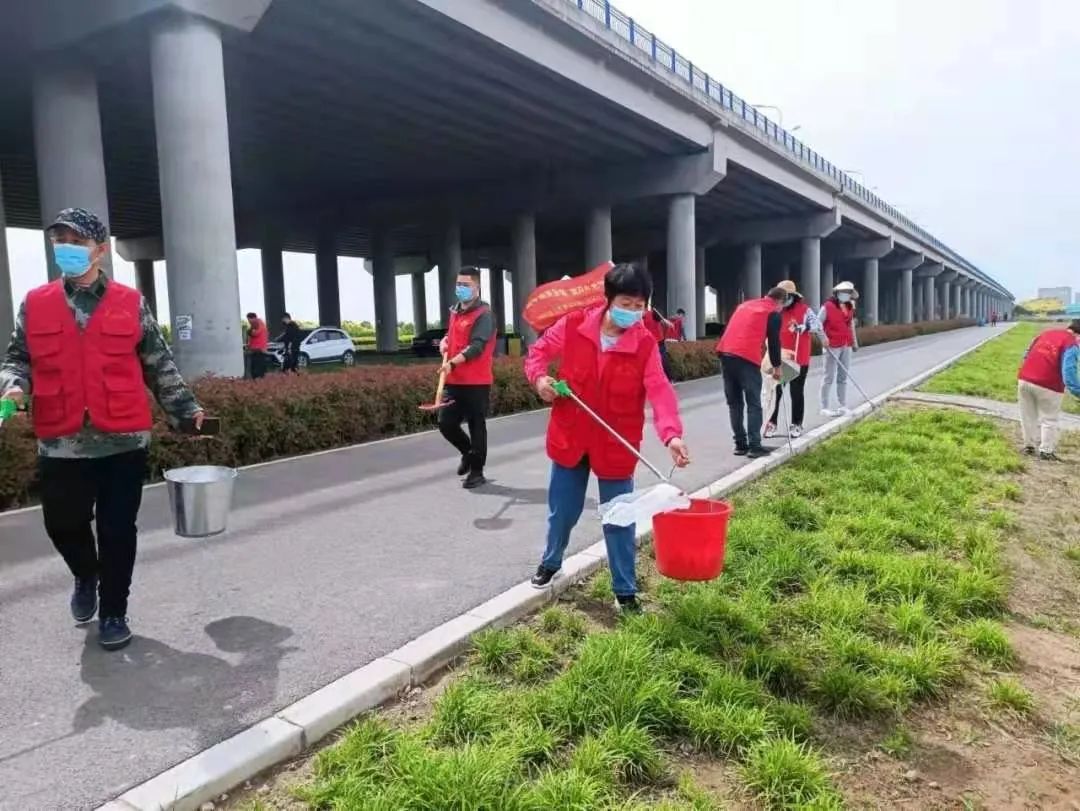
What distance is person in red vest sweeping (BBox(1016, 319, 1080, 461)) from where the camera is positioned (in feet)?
27.0

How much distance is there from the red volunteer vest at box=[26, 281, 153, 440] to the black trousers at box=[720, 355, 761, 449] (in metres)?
6.11

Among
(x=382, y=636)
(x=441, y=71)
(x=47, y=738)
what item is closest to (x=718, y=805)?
(x=382, y=636)

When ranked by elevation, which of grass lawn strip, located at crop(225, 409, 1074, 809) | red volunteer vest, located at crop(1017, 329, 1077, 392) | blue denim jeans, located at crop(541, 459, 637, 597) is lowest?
grass lawn strip, located at crop(225, 409, 1074, 809)

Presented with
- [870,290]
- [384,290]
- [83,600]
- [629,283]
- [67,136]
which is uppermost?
[67,136]

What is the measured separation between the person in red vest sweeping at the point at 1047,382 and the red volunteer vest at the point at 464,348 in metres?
5.83

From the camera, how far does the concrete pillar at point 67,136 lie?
50.3 ft

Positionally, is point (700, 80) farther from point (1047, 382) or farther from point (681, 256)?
point (1047, 382)

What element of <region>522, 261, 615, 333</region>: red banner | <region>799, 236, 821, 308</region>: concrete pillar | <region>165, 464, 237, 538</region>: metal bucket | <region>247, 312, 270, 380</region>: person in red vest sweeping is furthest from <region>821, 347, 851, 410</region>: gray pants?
<region>799, 236, 821, 308</region>: concrete pillar

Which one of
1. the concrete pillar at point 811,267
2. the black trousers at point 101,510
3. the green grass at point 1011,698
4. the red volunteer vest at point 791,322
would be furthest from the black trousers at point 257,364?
the concrete pillar at point 811,267

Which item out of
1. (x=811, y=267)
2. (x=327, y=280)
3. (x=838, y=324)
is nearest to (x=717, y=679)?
(x=838, y=324)

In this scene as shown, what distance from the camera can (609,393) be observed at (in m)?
3.84

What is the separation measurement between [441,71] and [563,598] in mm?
17548

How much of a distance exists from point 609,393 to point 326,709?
1.83 metres

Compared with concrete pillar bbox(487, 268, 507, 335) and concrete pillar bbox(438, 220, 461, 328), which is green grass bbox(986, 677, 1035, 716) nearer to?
concrete pillar bbox(438, 220, 461, 328)
